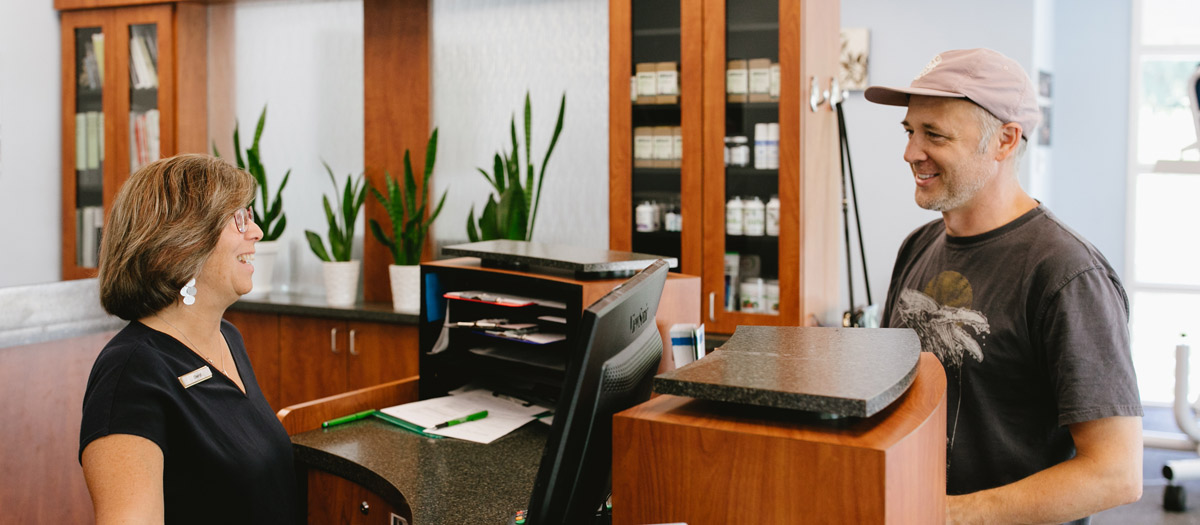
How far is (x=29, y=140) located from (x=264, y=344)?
2049 millimetres

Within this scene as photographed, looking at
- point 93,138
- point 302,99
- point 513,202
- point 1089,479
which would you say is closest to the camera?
point 1089,479

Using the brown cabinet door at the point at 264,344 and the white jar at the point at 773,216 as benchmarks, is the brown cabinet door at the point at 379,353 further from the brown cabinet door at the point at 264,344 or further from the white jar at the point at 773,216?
the white jar at the point at 773,216

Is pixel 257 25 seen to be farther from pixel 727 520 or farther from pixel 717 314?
pixel 727 520

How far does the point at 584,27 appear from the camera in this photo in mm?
3836

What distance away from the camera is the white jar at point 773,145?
11.0ft

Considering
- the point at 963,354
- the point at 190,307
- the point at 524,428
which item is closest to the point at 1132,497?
the point at 963,354

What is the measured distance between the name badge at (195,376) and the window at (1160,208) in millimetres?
6032

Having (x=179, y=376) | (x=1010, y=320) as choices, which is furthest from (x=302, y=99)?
(x=1010, y=320)

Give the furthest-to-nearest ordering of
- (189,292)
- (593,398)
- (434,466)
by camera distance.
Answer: (434,466) < (189,292) < (593,398)

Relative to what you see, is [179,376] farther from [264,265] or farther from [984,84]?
[264,265]

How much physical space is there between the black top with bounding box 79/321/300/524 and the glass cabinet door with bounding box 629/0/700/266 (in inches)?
81.1

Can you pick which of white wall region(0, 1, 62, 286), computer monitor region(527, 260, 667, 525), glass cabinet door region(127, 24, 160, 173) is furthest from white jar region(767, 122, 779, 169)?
white wall region(0, 1, 62, 286)

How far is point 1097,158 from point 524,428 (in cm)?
539

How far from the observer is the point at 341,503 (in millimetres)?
1968
